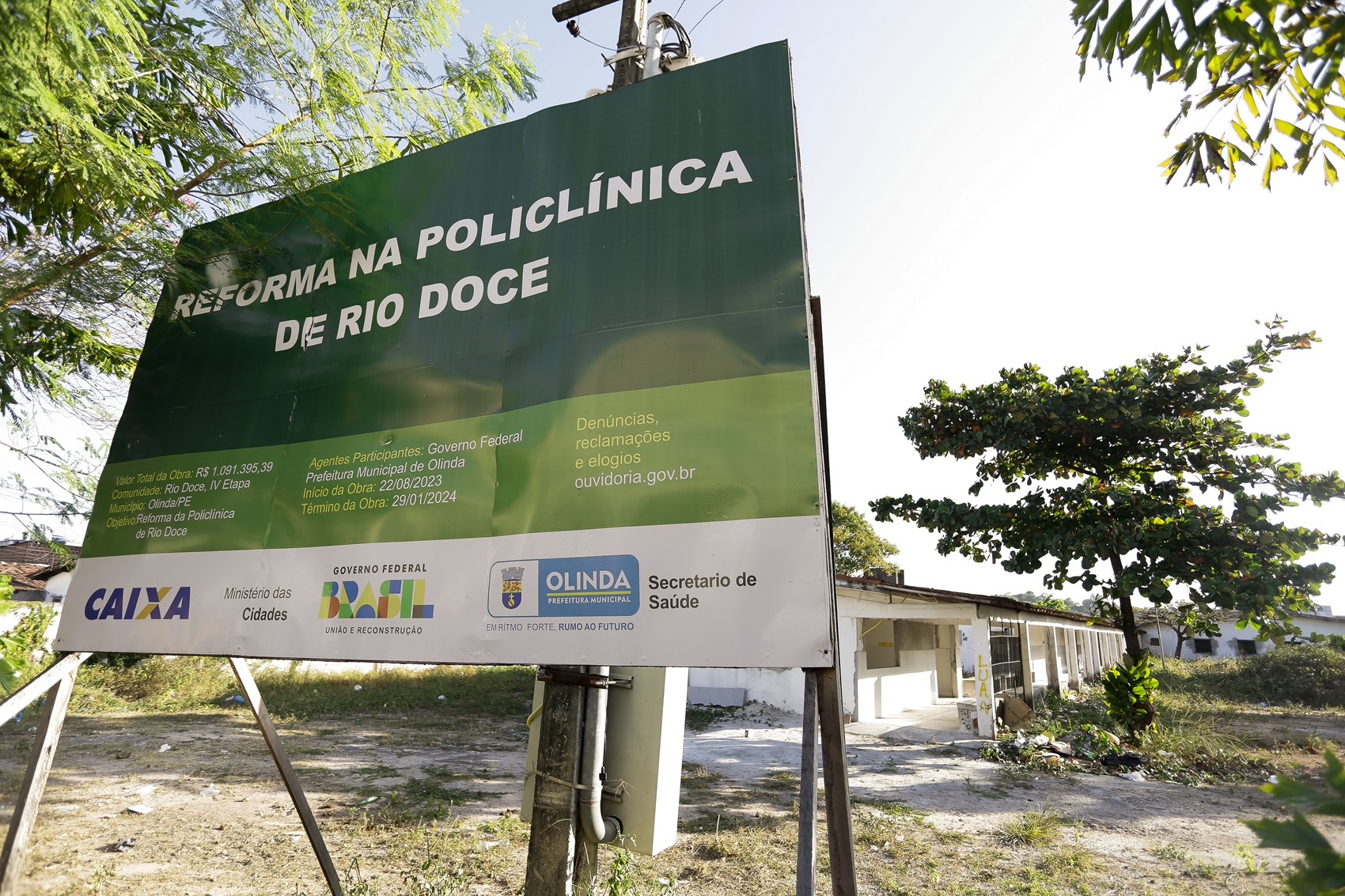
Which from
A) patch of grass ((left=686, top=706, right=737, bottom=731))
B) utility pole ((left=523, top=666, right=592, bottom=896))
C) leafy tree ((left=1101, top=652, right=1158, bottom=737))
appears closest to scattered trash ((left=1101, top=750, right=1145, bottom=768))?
leafy tree ((left=1101, top=652, right=1158, bottom=737))

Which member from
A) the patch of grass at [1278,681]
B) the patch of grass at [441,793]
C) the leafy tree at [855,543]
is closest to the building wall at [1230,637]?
the patch of grass at [1278,681]

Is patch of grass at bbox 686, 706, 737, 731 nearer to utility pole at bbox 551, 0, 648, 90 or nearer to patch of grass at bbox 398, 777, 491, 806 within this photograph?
patch of grass at bbox 398, 777, 491, 806

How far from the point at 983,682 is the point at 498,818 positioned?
33.5 feet

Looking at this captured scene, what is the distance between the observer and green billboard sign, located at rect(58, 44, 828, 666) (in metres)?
2.71

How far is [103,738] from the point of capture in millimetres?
10477

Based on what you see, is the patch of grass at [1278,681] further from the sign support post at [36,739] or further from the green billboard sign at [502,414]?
the sign support post at [36,739]

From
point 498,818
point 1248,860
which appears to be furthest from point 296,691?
point 1248,860

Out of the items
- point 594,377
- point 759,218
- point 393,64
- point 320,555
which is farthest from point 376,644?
point 393,64

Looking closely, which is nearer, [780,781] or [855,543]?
Answer: [780,781]

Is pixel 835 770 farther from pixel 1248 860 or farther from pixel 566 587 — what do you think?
pixel 1248 860

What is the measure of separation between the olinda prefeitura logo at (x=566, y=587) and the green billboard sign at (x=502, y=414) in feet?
0.04

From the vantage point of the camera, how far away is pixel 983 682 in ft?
44.5

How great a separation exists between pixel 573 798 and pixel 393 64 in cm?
500

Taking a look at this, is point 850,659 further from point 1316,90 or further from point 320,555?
point 1316,90
